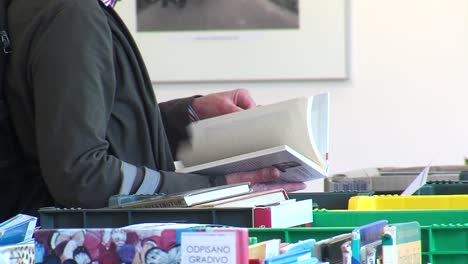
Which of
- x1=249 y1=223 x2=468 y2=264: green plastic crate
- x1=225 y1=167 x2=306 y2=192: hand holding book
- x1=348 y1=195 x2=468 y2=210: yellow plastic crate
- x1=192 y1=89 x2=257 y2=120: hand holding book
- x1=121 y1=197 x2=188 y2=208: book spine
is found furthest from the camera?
x1=192 y1=89 x2=257 y2=120: hand holding book

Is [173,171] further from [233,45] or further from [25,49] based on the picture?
[233,45]

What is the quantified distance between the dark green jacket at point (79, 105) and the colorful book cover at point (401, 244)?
66cm

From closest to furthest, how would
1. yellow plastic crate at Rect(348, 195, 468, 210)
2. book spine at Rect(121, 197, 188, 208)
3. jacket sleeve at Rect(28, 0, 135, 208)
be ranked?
book spine at Rect(121, 197, 188, 208)
yellow plastic crate at Rect(348, 195, 468, 210)
jacket sleeve at Rect(28, 0, 135, 208)

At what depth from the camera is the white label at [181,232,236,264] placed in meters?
0.66

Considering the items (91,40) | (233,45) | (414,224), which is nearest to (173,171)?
(91,40)

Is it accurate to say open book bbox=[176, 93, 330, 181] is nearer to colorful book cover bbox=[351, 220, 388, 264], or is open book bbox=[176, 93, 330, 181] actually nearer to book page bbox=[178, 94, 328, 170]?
book page bbox=[178, 94, 328, 170]

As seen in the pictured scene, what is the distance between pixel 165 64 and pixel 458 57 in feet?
3.60

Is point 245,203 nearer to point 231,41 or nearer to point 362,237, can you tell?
point 362,237

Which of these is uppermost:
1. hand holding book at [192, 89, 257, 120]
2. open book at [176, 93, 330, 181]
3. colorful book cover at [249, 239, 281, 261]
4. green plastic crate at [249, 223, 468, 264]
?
hand holding book at [192, 89, 257, 120]

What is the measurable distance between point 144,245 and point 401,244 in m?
0.24

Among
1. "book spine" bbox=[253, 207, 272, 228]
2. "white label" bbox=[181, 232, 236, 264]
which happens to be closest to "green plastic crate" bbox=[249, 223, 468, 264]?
"book spine" bbox=[253, 207, 272, 228]

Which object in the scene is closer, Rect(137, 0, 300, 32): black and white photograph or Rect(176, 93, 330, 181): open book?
Rect(176, 93, 330, 181): open book

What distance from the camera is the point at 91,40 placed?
4.83ft

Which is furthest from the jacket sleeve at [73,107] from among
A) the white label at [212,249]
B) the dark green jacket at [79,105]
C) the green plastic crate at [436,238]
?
the white label at [212,249]
